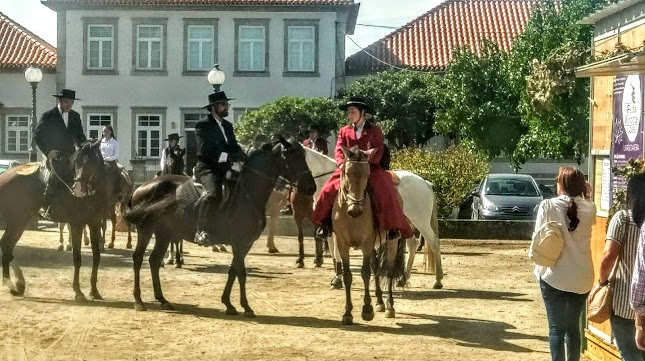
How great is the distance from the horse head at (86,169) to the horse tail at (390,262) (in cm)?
378

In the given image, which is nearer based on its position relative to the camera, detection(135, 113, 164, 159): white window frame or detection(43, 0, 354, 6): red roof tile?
detection(43, 0, 354, 6): red roof tile

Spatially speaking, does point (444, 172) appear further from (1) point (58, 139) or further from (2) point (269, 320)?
(2) point (269, 320)

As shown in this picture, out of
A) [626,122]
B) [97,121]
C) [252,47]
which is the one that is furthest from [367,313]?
[97,121]

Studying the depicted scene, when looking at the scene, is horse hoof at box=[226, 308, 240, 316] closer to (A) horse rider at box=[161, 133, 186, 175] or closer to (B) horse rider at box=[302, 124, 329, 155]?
(B) horse rider at box=[302, 124, 329, 155]

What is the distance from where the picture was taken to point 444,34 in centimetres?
5075

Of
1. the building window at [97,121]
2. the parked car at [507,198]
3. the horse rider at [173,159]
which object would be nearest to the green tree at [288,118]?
the parked car at [507,198]

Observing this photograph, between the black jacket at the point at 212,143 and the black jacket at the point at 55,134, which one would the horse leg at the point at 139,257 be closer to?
the black jacket at the point at 212,143

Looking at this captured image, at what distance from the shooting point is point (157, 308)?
43.4 ft

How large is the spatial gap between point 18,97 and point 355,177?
125ft

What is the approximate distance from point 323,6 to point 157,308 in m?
34.4

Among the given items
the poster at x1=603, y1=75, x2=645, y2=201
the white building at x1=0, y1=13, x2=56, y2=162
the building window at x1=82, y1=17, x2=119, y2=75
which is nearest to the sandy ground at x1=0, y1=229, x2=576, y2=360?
the poster at x1=603, y1=75, x2=645, y2=201

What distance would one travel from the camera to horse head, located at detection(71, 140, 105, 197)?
1382 cm

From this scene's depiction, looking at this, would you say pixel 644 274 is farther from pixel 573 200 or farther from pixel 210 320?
pixel 210 320

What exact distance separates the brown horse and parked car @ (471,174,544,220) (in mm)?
14681
